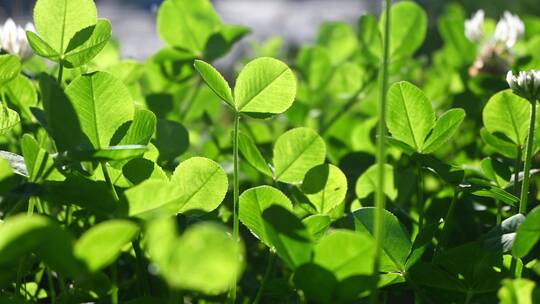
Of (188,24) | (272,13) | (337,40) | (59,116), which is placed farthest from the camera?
(272,13)

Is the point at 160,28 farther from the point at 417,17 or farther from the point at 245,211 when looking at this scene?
the point at 245,211

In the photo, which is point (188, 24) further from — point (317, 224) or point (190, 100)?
point (317, 224)

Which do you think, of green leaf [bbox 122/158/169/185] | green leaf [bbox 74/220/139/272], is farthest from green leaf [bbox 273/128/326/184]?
green leaf [bbox 74/220/139/272]

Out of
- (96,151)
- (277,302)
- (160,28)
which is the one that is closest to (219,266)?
(96,151)

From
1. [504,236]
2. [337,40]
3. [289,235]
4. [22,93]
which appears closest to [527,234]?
[504,236]

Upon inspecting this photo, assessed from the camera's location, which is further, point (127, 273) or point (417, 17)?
point (417, 17)

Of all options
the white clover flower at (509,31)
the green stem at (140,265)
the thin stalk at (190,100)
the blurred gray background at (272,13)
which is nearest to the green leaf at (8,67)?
the green stem at (140,265)

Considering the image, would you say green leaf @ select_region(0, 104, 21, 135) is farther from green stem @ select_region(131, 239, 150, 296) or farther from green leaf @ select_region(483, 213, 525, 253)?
green leaf @ select_region(483, 213, 525, 253)
